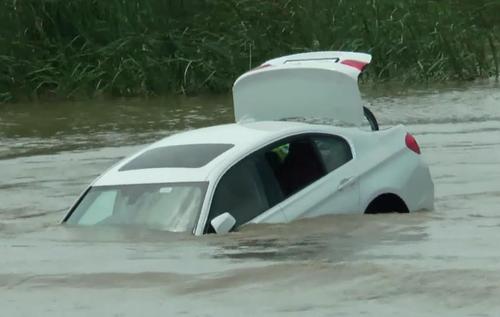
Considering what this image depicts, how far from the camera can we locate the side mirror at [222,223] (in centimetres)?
1055

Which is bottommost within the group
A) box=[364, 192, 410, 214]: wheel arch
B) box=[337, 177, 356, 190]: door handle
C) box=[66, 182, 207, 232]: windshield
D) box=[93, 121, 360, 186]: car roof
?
box=[364, 192, 410, 214]: wheel arch

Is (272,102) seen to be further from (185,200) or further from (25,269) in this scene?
(25,269)

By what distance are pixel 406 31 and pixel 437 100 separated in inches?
147

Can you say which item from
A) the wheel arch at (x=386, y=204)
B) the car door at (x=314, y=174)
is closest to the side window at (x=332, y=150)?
the car door at (x=314, y=174)

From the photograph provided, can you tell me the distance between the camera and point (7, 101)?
27.5 metres

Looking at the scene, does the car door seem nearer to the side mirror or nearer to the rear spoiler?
the side mirror

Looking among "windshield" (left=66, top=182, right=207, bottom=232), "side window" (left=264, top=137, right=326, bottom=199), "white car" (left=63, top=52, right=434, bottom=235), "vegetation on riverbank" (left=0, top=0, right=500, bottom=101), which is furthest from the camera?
"vegetation on riverbank" (left=0, top=0, right=500, bottom=101)


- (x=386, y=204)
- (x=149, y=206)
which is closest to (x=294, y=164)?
(x=386, y=204)

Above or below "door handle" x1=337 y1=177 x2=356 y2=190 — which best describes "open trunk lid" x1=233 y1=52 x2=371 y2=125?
above

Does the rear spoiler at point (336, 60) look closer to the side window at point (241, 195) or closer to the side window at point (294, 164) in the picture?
the side window at point (294, 164)

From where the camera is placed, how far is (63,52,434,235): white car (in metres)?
10.9

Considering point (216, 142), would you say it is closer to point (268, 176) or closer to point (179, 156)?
point (179, 156)

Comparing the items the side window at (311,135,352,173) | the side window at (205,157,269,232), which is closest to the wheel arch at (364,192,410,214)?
the side window at (311,135,352,173)

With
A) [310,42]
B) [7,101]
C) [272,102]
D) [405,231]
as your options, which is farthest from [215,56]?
[405,231]
